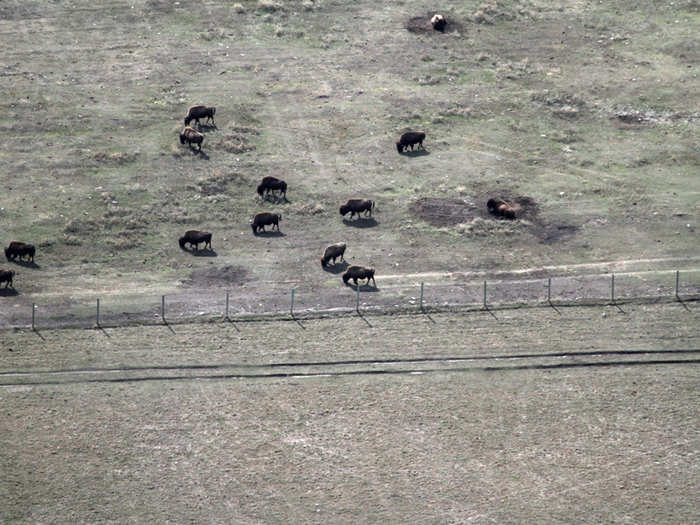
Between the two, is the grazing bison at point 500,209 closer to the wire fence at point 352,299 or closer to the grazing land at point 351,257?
the grazing land at point 351,257

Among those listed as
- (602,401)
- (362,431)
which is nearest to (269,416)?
(362,431)

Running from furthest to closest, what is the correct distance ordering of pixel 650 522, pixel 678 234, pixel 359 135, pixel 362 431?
pixel 359 135
pixel 678 234
pixel 362 431
pixel 650 522

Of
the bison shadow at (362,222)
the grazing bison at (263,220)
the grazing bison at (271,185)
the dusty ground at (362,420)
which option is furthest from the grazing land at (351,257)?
the grazing bison at (271,185)

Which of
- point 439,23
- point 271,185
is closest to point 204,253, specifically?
point 271,185

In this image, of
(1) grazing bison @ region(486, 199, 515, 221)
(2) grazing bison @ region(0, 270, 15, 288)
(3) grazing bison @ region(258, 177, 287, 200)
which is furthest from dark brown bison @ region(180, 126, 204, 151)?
(2) grazing bison @ region(0, 270, 15, 288)

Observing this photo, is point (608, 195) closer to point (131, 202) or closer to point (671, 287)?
point (671, 287)

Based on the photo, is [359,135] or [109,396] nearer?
[109,396]

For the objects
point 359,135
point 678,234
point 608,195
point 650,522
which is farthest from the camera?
point 359,135
